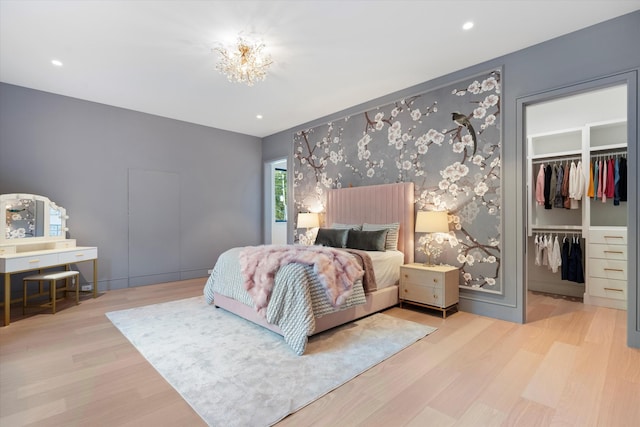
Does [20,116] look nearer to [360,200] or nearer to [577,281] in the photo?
[360,200]

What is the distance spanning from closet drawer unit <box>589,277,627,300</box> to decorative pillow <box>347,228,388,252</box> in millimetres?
2733

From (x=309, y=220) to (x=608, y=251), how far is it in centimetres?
410

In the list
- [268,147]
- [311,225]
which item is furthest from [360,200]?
[268,147]

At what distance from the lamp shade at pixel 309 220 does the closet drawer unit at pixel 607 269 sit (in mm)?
3829

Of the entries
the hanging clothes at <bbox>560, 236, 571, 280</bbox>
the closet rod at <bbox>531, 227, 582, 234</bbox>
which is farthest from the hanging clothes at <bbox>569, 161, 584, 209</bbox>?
the hanging clothes at <bbox>560, 236, 571, 280</bbox>

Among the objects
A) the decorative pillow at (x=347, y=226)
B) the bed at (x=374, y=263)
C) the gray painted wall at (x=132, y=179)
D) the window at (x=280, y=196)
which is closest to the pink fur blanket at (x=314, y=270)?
the bed at (x=374, y=263)

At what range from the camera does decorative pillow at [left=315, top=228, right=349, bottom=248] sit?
419cm

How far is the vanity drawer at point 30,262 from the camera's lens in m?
3.19

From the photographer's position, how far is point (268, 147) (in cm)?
650

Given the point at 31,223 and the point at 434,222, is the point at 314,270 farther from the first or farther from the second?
the point at 31,223

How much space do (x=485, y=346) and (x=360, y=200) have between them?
8.29 feet

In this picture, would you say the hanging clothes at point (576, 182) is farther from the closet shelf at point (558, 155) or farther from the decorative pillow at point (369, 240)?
the decorative pillow at point (369, 240)

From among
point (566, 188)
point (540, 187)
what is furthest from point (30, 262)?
point (566, 188)

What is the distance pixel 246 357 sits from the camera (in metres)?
2.38
